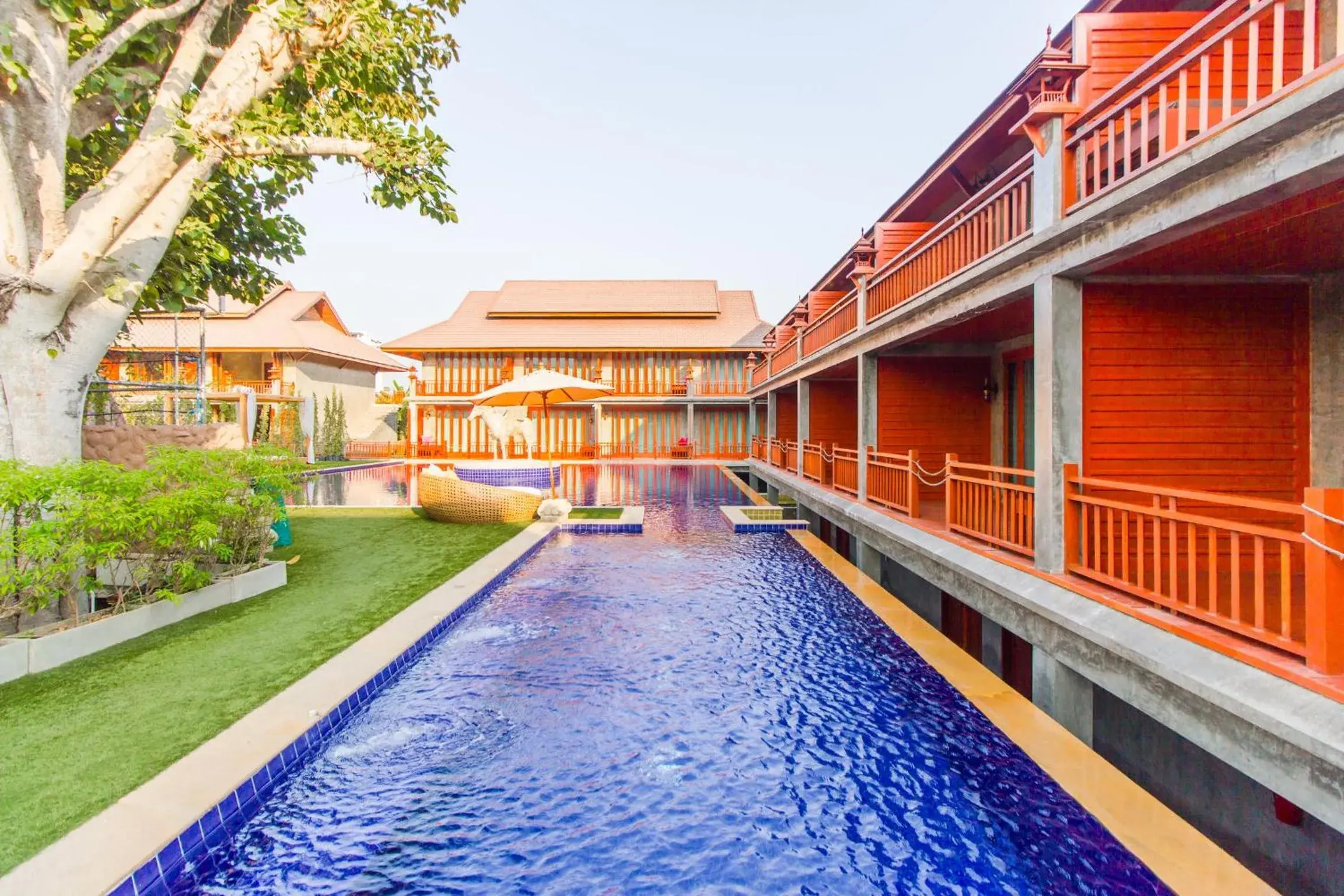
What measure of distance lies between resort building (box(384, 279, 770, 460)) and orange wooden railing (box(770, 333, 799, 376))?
30.4 feet

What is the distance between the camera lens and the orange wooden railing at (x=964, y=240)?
18.4 ft

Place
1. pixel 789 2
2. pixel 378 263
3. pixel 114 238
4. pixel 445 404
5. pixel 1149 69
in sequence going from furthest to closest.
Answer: pixel 378 263 < pixel 445 404 < pixel 789 2 < pixel 114 238 < pixel 1149 69

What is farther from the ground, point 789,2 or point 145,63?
point 789,2

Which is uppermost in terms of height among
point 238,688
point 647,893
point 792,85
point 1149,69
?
point 792,85

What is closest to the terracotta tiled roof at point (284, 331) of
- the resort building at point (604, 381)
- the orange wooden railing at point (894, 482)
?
the resort building at point (604, 381)

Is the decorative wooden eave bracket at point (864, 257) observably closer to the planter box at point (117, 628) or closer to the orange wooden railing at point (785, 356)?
the orange wooden railing at point (785, 356)

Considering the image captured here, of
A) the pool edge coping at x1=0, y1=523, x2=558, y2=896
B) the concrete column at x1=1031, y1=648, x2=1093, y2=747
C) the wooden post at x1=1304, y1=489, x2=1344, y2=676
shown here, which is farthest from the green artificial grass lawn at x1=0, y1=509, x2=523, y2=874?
the wooden post at x1=1304, y1=489, x2=1344, y2=676

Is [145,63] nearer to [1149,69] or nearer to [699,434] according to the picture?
[1149,69]

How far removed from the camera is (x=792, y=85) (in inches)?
880

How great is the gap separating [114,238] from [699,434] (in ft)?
80.3

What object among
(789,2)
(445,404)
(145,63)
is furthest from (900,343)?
(445,404)

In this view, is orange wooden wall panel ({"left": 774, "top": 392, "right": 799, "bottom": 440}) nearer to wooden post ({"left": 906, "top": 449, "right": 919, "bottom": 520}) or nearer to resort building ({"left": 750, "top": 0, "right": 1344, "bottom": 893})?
resort building ({"left": 750, "top": 0, "right": 1344, "bottom": 893})

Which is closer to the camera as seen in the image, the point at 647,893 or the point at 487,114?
the point at 647,893

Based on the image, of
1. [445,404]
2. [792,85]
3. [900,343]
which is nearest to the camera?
[900,343]
